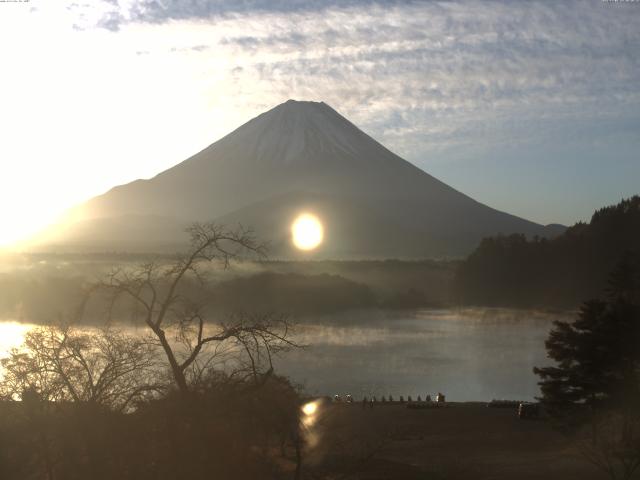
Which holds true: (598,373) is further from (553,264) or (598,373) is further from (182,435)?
(553,264)

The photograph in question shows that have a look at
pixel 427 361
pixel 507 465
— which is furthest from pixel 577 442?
pixel 427 361

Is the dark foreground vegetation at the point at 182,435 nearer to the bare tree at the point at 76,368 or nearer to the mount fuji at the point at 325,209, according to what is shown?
the bare tree at the point at 76,368

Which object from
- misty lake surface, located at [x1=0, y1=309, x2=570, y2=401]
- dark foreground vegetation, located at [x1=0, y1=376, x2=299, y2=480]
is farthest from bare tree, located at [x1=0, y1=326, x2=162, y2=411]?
misty lake surface, located at [x1=0, y1=309, x2=570, y2=401]

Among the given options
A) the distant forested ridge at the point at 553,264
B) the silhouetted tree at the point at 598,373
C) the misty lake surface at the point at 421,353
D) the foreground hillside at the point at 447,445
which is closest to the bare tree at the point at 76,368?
the foreground hillside at the point at 447,445

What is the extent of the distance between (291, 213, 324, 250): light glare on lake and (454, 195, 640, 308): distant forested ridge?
65620 millimetres

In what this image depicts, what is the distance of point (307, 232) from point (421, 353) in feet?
327

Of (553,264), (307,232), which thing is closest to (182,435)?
(553,264)

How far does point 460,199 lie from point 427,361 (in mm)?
126138

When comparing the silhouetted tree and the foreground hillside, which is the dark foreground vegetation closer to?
the foreground hillside

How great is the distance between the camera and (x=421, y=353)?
6531 centimetres

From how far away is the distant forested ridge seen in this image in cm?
7888

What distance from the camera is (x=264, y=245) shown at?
795 centimetres

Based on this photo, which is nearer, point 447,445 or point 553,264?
point 447,445

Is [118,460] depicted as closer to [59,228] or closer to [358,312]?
[358,312]
